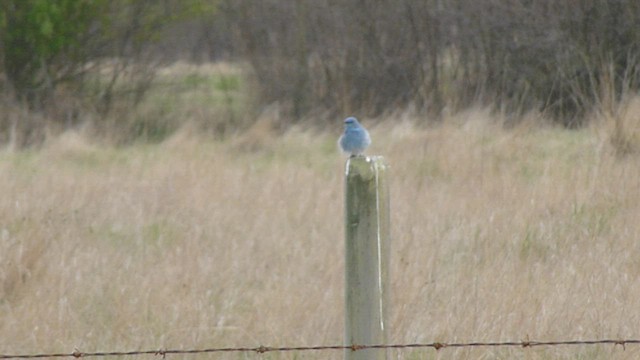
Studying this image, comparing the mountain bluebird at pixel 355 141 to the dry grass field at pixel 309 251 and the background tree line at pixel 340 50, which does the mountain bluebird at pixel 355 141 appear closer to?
the dry grass field at pixel 309 251

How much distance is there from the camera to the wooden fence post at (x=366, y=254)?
3.01 meters

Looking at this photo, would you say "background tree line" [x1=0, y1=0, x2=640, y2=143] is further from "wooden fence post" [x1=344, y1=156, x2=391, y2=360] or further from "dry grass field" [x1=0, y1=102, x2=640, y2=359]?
"wooden fence post" [x1=344, y1=156, x2=391, y2=360]

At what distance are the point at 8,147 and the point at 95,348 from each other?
24.9 feet

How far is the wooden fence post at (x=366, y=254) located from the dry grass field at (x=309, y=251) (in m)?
1.04

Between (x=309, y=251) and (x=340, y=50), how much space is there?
9.17 metres

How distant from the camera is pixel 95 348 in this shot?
460cm

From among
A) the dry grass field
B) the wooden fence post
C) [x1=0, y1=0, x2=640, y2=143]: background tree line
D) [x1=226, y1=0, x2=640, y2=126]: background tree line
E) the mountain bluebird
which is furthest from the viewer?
[x1=0, y1=0, x2=640, y2=143]: background tree line

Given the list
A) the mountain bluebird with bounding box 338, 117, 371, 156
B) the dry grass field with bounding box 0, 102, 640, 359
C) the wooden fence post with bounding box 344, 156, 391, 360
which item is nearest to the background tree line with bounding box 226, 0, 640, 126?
the dry grass field with bounding box 0, 102, 640, 359

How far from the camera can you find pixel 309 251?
602cm

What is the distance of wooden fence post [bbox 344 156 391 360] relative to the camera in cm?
301

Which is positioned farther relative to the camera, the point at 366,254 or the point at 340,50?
the point at 340,50

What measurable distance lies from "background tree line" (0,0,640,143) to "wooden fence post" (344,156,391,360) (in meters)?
10.3

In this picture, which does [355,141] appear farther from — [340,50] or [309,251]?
[340,50]

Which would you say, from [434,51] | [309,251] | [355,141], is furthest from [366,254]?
[434,51]
